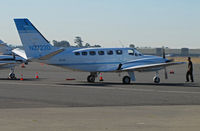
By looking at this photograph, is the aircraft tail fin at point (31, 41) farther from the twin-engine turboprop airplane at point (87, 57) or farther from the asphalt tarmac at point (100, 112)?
the asphalt tarmac at point (100, 112)

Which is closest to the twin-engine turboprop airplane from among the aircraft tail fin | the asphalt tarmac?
the aircraft tail fin

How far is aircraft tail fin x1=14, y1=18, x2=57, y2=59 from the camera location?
30234 millimetres

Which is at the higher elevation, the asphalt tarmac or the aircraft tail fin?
the aircraft tail fin

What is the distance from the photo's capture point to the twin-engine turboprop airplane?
99.4 feet

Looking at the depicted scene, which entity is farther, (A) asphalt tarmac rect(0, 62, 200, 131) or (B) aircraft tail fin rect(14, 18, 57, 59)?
(B) aircraft tail fin rect(14, 18, 57, 59)

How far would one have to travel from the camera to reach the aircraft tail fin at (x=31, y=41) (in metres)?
30.2

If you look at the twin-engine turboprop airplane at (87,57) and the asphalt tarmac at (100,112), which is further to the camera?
the twin-engine turboprop airplane at (87,57)

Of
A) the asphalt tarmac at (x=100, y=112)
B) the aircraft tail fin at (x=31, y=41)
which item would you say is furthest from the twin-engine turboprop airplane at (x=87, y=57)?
the asphalt tarmac at (x=100, y=112)

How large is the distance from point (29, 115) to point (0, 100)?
215 inches

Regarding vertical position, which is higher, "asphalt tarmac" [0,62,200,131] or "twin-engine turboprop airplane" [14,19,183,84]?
"twin-engine turboprop airplane" [14,19,183,84]

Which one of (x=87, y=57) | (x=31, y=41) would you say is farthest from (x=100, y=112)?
(x=87, y=57)

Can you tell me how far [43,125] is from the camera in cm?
1229

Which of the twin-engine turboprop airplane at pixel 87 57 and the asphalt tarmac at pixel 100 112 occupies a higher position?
the twin-engine turboprop airplane at pixel 87 57

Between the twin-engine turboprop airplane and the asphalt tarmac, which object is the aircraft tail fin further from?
the asphalt tarmac
